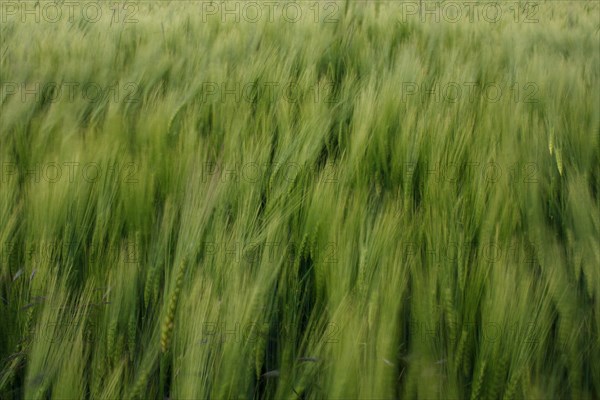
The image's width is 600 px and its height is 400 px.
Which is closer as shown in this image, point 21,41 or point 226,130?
point 226,130

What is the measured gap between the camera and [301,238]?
0.74 metres

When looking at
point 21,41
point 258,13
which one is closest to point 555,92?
point 258,13

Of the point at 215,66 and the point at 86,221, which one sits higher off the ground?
the point at 215,66

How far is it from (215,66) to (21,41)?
0.72m

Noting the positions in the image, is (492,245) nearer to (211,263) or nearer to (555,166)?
(555,166)

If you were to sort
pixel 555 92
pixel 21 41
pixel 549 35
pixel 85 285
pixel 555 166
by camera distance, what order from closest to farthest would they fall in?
pixel 85 285 → pixel 555 166 → pixel 555 92 → pixel 21 41 → pixel 549 35

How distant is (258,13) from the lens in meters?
1.96

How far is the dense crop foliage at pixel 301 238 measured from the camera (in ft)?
1.92

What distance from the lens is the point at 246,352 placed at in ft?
1.90

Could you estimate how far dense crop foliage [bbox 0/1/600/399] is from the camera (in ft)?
1.92

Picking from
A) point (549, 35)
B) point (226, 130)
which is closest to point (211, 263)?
point (226, 130)

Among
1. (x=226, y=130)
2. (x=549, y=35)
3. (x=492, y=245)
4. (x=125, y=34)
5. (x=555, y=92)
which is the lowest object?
(x=492, y=245)

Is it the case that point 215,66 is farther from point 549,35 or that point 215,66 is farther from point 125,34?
point 549,35

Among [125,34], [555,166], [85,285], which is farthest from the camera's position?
[125,34]
